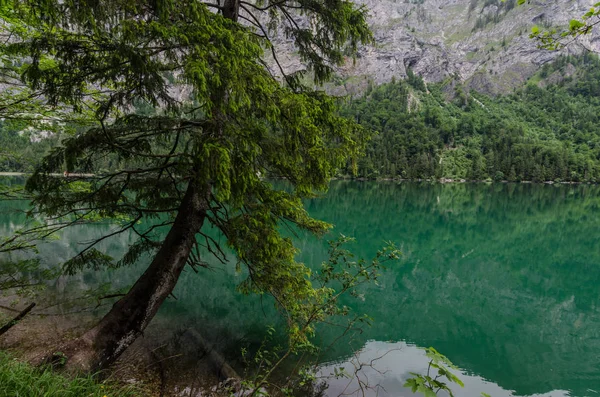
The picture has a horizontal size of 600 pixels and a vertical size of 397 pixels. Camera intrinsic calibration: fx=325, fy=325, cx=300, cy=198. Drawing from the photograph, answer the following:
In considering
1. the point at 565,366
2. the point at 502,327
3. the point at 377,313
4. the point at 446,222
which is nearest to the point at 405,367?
the point at 377,313

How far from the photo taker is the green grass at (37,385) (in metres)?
2.89

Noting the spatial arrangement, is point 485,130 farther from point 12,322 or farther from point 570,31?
point 12,322

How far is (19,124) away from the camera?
6566 mm

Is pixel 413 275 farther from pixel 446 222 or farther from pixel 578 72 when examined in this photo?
pixel 578 72

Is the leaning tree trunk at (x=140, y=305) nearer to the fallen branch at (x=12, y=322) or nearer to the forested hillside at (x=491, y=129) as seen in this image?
the fallen branch at (x=12, y=322)

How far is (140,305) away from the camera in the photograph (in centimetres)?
446

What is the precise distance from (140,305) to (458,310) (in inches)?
468

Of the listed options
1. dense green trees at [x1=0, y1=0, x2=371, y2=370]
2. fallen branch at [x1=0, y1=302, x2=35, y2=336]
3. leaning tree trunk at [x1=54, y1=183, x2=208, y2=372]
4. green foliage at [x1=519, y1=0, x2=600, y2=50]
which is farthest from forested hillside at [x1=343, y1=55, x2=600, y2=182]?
fallen branch at [x1=0, y1=302, x2=35, y2=336]

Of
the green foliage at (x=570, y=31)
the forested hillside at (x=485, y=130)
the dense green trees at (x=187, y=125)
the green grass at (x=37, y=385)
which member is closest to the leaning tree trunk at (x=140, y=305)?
the dense green trees at (x=187, y=125)

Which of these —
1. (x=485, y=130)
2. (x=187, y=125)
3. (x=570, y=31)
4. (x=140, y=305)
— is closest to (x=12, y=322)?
(x=140, y=305)

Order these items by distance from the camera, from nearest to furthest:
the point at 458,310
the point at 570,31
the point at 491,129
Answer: the point at 570,31
the point at 458,310
the point at 491,129

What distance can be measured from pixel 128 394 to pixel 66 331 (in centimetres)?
467

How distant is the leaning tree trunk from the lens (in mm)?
4062

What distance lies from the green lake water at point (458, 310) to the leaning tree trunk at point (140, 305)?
292 cm
